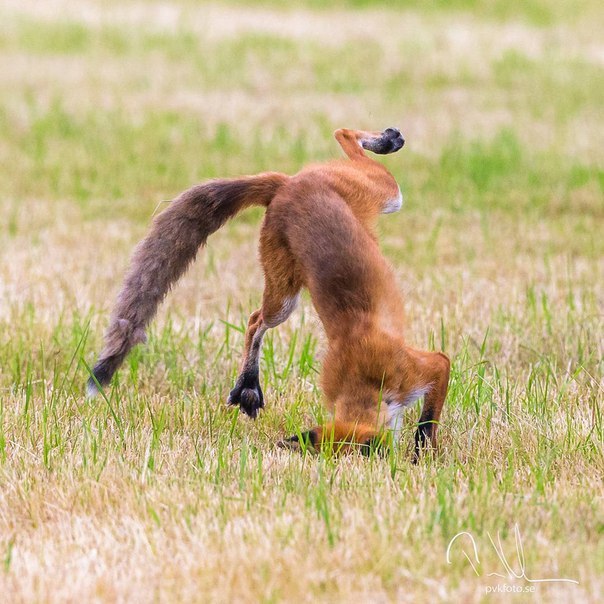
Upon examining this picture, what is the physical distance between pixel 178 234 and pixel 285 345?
1.43 meters

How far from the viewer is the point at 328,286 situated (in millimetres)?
4848

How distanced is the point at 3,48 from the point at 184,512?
16.0 metres

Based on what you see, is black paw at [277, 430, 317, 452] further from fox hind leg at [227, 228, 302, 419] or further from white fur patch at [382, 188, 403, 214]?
white fur patch at [382, 188, 403, 214]

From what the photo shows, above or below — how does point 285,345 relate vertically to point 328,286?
below

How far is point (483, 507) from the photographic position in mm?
3953

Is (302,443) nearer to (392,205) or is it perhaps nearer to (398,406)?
(398,406)

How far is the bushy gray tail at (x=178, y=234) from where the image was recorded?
17.4 ft

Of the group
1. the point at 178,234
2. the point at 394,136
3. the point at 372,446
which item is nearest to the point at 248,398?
the point at 178,234

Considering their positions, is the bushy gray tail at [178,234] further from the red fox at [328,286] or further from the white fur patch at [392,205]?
the white fur patch at [392,205]

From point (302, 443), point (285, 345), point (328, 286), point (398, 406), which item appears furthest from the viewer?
point (285, 345)

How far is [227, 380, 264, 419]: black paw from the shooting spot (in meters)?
5.46

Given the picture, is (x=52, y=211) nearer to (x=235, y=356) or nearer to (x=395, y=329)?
(x=235, y=356)

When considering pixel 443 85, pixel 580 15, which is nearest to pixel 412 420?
pixel 443 85

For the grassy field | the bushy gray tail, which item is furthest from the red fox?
the grassy field
